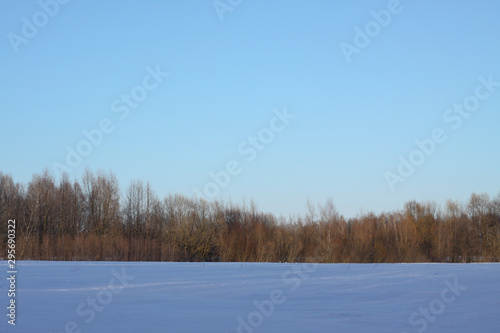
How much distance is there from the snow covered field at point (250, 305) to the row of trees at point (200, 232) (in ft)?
52.6

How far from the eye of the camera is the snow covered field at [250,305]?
19.5 ft

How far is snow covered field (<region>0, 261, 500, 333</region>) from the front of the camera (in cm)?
593

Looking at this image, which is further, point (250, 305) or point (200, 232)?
point (200, 232)

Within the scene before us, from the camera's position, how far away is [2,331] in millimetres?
5391

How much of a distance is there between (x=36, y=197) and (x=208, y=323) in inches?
1302

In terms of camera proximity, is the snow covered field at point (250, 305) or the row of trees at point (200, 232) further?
the row of trees at point (200, 232)

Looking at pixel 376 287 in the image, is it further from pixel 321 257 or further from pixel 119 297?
pixel 321 257

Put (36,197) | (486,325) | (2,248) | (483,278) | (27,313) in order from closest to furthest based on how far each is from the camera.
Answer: (486,325)
(27,313)
(483,278)
(2,248)
(36,197)

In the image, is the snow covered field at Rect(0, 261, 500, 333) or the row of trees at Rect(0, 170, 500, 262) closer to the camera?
the snow covered field at Rect(0, 261, 500, 333)

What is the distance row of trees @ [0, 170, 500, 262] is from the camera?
27312 mm

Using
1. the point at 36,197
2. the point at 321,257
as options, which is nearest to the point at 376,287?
the point at 321,257

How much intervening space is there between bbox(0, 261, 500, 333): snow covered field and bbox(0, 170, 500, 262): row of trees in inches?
631

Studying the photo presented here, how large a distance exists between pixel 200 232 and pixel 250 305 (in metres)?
25.0

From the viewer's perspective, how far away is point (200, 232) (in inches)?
1275
